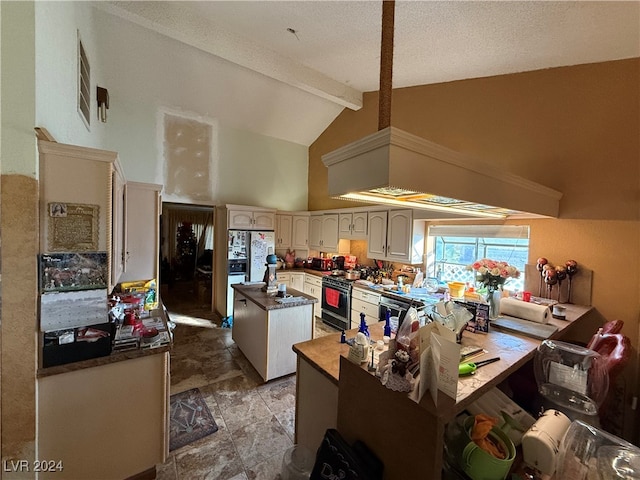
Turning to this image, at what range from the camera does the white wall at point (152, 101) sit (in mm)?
1642

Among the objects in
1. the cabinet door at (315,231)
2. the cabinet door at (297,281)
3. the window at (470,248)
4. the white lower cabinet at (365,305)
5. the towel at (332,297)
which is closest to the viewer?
the window at (470,248)

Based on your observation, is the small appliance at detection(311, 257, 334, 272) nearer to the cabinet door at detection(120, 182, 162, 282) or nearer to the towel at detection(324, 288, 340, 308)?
the towel at detection(324, 288, 340, 308)

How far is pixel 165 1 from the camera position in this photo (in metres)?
2.51

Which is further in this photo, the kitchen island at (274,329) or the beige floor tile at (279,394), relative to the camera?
the kitchen island at (274,329)

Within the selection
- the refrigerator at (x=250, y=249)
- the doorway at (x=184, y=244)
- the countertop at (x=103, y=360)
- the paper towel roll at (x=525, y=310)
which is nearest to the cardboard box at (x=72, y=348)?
the countertop at (x=103, y=360)

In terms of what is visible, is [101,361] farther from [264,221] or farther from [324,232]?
[324,232]

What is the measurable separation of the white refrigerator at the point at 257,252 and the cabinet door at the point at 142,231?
Answer: 204 cm

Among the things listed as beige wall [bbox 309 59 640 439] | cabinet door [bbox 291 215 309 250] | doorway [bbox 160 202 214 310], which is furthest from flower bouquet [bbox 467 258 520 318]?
doorway [bbox 160 202 214 310]

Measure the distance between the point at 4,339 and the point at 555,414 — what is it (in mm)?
2586

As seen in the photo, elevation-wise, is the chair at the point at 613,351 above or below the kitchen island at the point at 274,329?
above

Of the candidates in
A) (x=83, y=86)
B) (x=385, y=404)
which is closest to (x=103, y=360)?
(x=385, y=404)

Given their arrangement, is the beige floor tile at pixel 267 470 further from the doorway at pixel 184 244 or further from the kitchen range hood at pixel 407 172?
the doorway at pixel 184 244

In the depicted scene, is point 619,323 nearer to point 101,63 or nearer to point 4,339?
point 4,339

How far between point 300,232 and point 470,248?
10.6 ft
